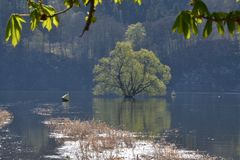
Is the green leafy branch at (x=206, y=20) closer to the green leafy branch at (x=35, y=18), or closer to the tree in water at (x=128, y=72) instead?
the green leafy branch at (x=35, y=18)

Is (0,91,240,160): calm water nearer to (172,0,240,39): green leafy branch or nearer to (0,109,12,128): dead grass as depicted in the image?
(0,109,12,128): dead grass

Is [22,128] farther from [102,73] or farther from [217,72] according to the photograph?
[217,72]

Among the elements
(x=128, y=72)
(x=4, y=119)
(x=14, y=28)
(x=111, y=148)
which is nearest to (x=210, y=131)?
(x=111, y=148)

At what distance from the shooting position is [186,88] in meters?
186

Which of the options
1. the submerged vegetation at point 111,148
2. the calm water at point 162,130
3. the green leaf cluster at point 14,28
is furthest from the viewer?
the calm water at point 162,130

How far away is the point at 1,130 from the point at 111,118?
670 inches

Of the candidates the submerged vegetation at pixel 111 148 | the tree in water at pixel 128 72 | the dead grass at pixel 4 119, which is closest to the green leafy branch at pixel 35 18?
the submerged vegetation at pixel 111 148

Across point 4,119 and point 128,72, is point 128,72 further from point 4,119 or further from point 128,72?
point 4,119

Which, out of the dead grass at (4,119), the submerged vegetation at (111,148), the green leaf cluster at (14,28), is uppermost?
the green leaf cluster at (14,28)

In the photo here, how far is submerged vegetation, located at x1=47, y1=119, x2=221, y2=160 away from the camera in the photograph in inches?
1384

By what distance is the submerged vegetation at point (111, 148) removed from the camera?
3516 centimetres

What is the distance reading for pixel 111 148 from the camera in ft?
127

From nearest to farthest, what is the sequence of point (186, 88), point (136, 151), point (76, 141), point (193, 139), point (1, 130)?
point (136, 151)
point (76, 141)
point (193, 139)
point (1, 130)
point (186, 88)

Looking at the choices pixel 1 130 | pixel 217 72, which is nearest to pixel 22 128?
pixel 1 130
